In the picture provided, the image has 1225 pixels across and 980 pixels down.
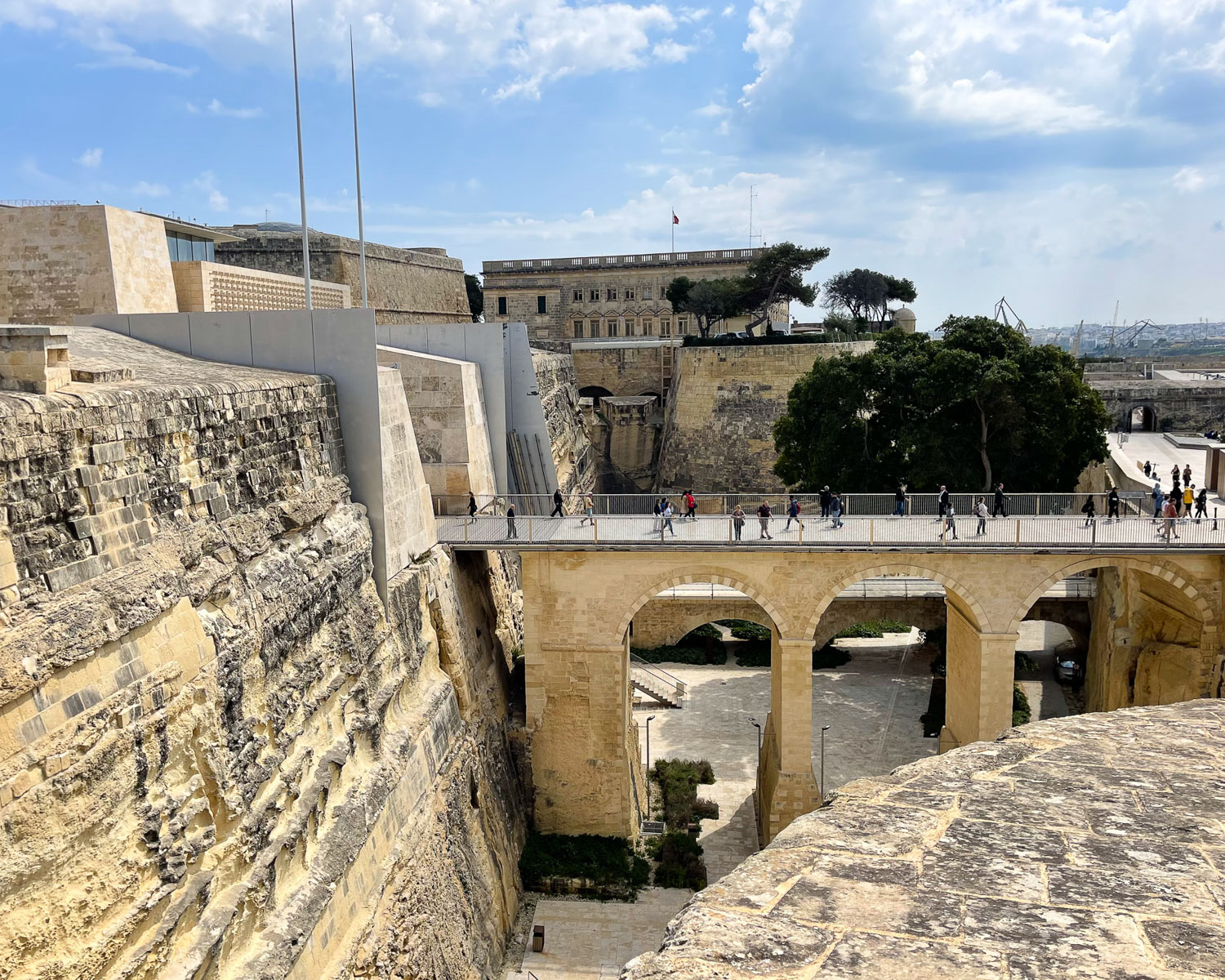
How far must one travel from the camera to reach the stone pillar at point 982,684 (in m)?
17.4

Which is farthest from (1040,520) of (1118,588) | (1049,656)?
(1049,656)

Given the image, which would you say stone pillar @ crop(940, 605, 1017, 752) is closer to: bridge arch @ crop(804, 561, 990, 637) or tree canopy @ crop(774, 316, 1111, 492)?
bridge arch @ crop(804, 561, 990, 637)

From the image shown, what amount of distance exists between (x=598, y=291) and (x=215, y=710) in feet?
150

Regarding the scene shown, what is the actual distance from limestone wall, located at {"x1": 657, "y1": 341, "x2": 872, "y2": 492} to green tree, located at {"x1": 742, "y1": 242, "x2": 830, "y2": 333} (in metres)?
6.61

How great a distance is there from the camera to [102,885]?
25.5ft

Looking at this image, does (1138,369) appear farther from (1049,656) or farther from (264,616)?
(264,616)

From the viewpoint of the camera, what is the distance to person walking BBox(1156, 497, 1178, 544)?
666 inches

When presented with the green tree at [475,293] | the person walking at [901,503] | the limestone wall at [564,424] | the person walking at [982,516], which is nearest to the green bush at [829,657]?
the limestone wall at [564,424]

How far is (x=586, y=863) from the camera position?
56.4 feet

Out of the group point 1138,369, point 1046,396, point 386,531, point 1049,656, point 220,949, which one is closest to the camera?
point 220,949

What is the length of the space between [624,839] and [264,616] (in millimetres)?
9181

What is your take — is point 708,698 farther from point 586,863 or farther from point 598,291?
point 598,291

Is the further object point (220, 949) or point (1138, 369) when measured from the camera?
point (1138, 369)

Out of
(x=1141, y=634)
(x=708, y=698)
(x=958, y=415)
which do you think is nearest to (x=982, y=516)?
(x=1141, y=634)
